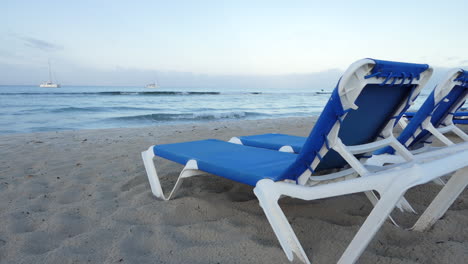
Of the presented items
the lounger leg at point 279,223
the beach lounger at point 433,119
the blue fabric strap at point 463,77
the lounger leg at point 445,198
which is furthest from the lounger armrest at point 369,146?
the blue fabric strap at point 463,77

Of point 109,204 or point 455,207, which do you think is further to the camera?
point 109,204

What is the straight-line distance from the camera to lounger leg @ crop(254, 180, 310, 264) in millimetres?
1624

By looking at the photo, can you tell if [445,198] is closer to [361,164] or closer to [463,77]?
[361,164]

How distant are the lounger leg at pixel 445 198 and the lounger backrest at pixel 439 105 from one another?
565 millimetres

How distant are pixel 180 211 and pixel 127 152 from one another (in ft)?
8.56

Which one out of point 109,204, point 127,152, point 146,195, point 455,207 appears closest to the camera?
point 455,207

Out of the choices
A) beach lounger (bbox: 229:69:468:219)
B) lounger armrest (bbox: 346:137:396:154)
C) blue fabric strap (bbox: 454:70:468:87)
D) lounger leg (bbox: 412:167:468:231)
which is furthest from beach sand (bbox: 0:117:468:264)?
blue fabric strap (bbox: 454:70:468:87)

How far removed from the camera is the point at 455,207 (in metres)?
2.30

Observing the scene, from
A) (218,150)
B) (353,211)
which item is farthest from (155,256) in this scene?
(353,211)

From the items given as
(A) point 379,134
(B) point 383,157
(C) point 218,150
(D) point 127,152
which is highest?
(A) point 379,134

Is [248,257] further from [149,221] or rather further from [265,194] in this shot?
[149,221]

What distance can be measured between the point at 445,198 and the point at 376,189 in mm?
811

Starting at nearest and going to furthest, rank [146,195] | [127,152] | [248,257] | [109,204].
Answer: [248,257] < [109,204] < [146,195] < [127,152]

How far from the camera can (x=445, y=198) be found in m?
1.87
